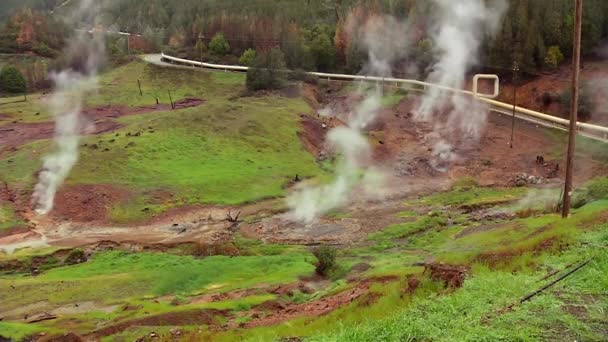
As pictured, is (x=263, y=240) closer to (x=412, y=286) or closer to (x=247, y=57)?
(x=412, y=286)

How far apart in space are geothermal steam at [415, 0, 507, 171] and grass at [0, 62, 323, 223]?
43.1 feet

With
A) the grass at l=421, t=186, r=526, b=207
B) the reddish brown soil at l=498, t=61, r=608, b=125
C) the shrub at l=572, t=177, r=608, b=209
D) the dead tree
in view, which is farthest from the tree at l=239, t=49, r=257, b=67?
the shrub at l=572, t=177, r=608, b=209

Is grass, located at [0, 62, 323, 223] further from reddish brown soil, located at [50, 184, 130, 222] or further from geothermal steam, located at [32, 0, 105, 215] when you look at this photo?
geothermal steam, located at [32, 0, 105, 215]

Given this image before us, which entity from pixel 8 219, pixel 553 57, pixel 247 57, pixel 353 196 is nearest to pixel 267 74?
pixel 247 57

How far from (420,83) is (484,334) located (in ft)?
187

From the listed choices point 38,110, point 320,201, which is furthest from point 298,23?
point 320,201

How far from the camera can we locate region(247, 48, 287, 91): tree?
69.8 meters

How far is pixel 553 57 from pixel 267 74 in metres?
29.9

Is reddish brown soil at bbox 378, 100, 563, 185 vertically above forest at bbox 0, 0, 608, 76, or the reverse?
forest at bbox 0, 0, 608, 76

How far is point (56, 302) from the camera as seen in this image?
2467 cm

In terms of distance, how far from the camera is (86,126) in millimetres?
58094

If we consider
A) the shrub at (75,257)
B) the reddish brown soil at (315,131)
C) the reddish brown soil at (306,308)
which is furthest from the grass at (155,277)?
the reddish brown soil at (315,131)

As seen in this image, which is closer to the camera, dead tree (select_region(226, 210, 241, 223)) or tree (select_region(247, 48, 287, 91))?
dead tree (select_region(226, 210, 241, 223))

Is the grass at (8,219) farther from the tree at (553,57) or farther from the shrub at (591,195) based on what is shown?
the tree at (553,57)
